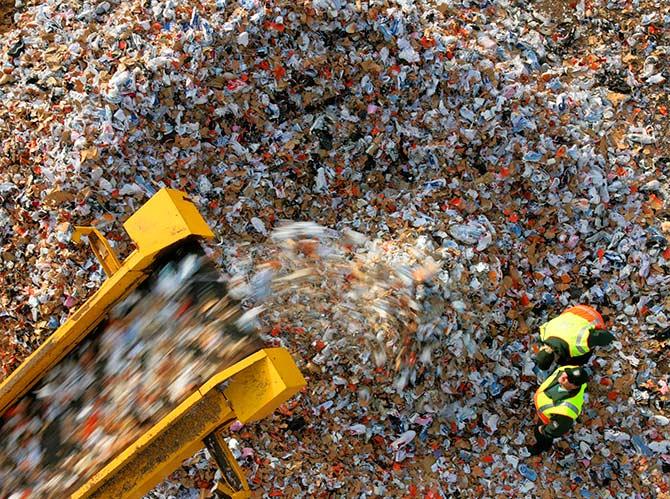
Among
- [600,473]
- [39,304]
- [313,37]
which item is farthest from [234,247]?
[600,473]

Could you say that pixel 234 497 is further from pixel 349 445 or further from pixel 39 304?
pixel 39 304

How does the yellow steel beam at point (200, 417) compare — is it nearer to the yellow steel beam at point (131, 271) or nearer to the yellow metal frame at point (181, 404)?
the yellow metal frame at point (181, 404)

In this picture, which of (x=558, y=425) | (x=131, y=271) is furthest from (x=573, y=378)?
(x=131, y=271)

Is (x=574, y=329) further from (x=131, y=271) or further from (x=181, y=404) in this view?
(x=131, y=271)

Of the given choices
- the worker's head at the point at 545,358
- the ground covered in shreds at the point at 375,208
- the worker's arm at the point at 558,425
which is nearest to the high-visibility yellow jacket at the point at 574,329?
the worker's head at the point at 545,358

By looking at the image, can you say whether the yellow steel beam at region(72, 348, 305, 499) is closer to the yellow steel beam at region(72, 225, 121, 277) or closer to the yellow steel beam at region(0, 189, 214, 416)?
the yellow steel beam at region(0, 189, 214, 416)

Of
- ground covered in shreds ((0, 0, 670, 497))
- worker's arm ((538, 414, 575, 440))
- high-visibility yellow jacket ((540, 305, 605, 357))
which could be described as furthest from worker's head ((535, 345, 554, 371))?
ground covered in shreds ((0, 0, 670, 497))
